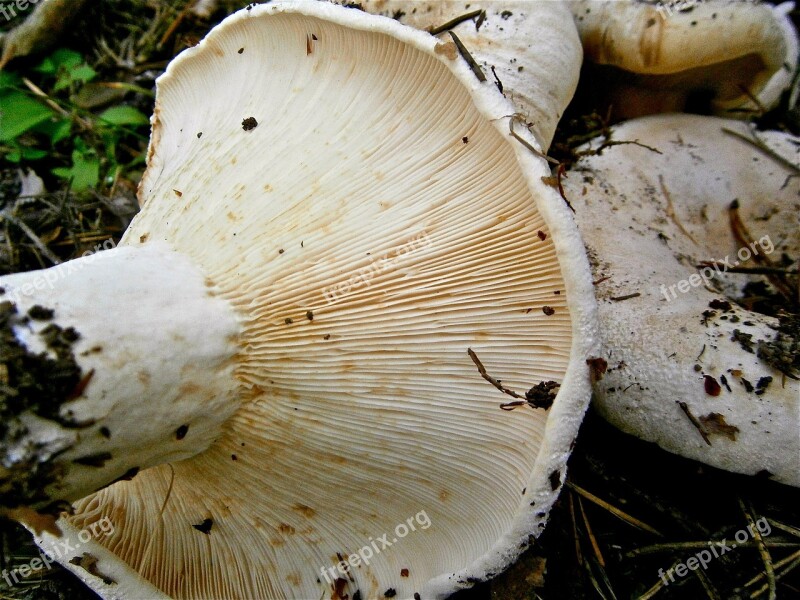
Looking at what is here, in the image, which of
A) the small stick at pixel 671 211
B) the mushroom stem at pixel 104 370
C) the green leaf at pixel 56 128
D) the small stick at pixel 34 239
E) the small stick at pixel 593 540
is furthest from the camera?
the green leaf at pixel 56 128

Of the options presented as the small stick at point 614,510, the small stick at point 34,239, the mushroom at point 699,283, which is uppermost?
the small stick at point 34,239

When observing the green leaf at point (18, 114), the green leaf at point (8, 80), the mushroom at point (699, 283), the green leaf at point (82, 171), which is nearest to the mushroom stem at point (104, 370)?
the mushroom at point (699, 283)

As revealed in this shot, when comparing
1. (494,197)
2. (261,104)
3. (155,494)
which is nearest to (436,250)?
(494,197)

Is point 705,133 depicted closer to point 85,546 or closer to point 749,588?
point 749,588

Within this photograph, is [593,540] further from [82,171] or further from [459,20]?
[82,171]

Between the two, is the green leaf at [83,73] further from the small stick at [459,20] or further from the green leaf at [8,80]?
the small stick at [459,20]

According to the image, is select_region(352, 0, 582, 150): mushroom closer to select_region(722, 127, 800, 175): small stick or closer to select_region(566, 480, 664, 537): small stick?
select_region(722, 127, 800, 175): small stick

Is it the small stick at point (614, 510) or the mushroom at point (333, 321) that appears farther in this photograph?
the small stick at point (614, 510)

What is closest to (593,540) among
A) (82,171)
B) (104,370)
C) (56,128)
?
(104,370)
